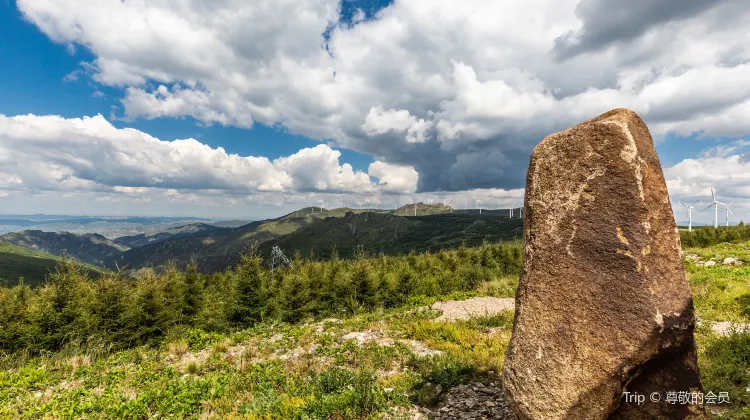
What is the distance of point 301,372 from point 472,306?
43.9 ft

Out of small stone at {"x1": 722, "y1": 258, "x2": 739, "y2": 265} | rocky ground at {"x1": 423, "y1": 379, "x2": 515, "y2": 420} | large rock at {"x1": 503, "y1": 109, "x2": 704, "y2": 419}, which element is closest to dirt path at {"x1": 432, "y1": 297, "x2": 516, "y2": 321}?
rocky ground at {"x1": 423, "y1": 379, "x2": 515, "y2": 420}

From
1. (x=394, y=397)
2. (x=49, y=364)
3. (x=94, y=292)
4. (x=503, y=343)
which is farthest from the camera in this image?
(x=94, y=292)

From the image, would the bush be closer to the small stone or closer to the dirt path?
the dirt path

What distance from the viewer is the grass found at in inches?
292

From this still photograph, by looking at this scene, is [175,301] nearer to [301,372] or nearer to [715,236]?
[301,372]

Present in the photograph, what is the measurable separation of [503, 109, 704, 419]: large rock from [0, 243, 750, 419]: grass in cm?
257

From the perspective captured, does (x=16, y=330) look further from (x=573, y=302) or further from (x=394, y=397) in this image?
(x=573, y=302)

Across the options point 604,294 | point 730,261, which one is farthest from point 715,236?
point 604,294

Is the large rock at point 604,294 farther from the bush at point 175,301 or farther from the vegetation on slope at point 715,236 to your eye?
the vegetation on slope at point 715,236

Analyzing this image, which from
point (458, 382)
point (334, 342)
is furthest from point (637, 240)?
point (334, 342)

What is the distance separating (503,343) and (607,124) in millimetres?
8347

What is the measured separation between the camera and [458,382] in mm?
8453

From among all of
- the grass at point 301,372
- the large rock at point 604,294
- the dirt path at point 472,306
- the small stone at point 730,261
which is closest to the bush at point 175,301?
the grass at point 301,372

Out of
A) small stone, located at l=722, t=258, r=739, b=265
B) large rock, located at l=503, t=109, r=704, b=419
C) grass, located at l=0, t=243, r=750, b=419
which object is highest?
large rock, located at l=503, t=109, r=704, b=419
